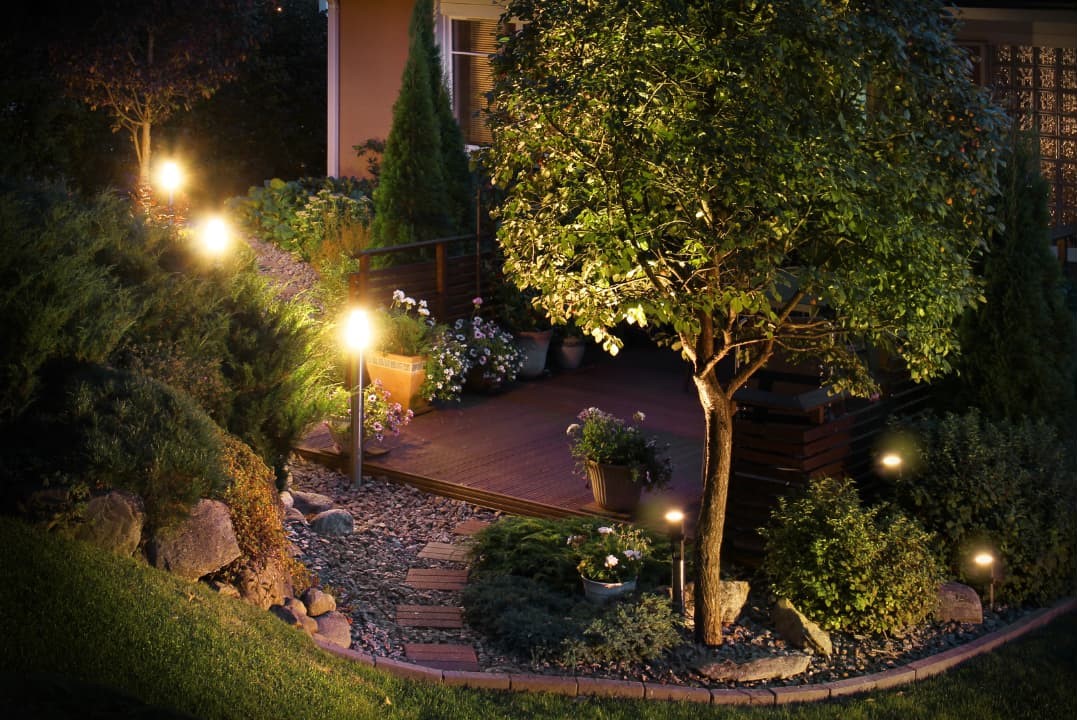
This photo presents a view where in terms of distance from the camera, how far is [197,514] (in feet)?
21.7

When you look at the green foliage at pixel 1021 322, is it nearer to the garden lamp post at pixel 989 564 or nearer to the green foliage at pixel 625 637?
the garden lamp post at pixel 989 564

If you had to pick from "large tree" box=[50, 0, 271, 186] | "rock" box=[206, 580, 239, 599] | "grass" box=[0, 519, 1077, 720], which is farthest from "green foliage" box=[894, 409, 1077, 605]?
"large tree" box=[50, 0, 271, 186]

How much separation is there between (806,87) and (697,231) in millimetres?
864

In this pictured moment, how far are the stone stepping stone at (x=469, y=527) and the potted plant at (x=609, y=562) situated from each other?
1161mm

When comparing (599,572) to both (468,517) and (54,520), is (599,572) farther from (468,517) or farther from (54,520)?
(54,520)

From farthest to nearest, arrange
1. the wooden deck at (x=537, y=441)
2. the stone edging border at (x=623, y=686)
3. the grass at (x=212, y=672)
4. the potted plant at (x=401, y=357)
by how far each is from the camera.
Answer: the potted plant at (x=401, y=357) → the wooden deck at (x=537, y=441) → the stone edging border at (x=623, y=686) → the grass at (x=212, y=672)

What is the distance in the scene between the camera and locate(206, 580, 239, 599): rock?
6.55 m

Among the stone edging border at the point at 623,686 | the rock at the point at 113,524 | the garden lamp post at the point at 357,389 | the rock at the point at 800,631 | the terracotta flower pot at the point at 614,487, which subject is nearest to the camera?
the rock at the point at 113,524

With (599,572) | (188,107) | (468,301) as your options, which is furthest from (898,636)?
(188,107)

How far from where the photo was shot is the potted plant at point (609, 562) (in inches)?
287

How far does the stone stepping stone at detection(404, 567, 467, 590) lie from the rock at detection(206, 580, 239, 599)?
4.54 feet

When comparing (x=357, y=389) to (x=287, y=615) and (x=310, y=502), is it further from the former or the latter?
(x=287, y=615)

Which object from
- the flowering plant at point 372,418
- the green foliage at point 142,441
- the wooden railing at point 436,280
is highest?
the wooden railing at point 436,280

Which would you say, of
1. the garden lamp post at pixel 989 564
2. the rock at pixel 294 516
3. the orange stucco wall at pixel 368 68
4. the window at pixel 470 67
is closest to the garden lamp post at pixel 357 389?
the rock at pixel 294 516
